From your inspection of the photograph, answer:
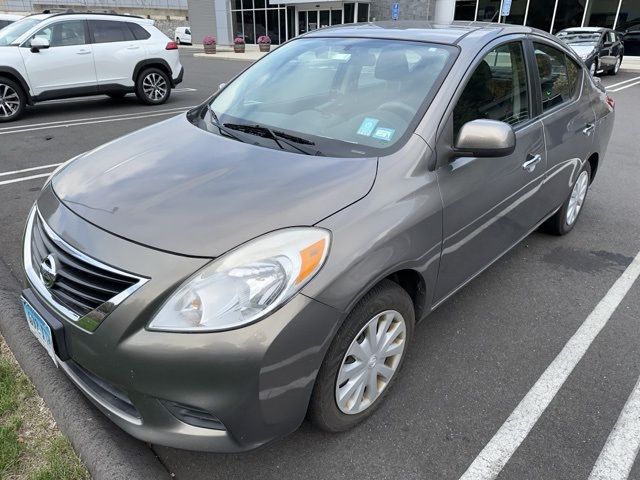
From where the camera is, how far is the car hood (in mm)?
1793

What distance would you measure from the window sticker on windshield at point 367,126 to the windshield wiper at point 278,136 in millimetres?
265

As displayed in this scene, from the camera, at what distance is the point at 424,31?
2881mm

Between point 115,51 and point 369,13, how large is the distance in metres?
23.0

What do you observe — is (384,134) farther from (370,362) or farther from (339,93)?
(370,362)

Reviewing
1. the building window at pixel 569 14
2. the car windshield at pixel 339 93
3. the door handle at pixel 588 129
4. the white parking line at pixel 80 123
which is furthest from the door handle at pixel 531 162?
the building window at pixel 569 14

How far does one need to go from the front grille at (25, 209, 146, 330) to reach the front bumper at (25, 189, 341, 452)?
33mm

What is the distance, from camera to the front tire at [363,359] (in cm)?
191

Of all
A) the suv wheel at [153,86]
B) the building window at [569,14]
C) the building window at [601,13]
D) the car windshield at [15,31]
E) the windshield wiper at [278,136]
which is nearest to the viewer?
the windshield wiper at [278,136]

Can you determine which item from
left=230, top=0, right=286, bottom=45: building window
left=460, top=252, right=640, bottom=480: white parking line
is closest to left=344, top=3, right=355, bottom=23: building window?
left=230, top=0, right=286, bottom=45: building window

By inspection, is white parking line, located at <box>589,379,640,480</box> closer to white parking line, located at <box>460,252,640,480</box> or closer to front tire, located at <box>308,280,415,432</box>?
white parking line, located at <box>460,252,640,480</box>

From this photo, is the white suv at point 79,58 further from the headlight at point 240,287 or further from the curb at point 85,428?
the headlight at point 240,287

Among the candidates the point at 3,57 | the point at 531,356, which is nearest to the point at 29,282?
the point at 531,356

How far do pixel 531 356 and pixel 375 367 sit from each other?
1.13 meters

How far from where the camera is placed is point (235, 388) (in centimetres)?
163
